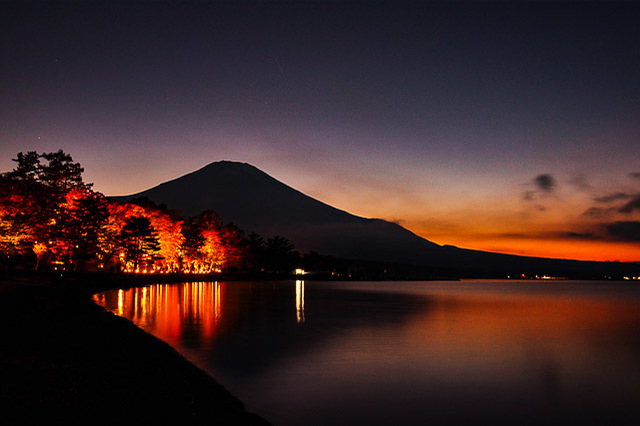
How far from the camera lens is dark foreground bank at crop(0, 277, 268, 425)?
7.72 meters

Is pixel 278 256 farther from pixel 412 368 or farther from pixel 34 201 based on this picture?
pixel 412 368

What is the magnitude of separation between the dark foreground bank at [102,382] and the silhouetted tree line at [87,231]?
2720 cm

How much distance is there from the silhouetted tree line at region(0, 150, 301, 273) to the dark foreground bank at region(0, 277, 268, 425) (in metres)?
27.2

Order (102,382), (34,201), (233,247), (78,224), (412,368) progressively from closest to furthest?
(102,382) < (412,368) < (34,201) < (78,224) < (233,247)

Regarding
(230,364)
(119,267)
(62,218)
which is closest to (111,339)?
(230,364)

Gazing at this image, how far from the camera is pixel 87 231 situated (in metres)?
57.2

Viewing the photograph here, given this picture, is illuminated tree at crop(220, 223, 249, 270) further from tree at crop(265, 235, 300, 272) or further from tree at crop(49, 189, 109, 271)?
tree at crop(49, 189, 109, 271)

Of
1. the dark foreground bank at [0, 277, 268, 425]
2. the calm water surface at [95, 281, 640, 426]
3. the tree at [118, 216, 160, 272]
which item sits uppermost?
the tree at [118, 216, 160, 272]

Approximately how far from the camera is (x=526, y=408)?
38.5ft

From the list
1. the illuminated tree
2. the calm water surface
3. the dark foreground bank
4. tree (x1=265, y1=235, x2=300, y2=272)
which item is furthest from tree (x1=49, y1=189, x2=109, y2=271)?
tree (x1=265, y1=235, x2=300, y2=272)

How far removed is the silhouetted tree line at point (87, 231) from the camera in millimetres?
41594

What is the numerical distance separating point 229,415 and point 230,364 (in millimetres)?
7416

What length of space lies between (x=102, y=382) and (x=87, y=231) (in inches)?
2064

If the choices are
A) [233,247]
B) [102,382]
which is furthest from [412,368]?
[233,247]
